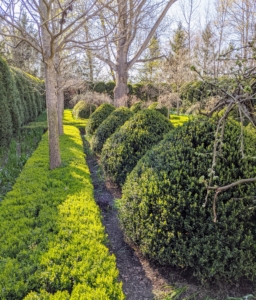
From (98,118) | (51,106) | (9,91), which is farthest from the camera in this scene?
(98,118)

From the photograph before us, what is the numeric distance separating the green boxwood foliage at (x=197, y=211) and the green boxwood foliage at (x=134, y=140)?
1.59 meters

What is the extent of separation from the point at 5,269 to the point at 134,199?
133 centimetres

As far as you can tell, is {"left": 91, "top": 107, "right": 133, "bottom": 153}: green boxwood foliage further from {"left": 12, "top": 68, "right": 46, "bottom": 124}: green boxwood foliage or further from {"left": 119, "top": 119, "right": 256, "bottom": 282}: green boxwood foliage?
{"left": 12, "top": 68, "right": 46, "bottom": 124}: green boxwood foliage

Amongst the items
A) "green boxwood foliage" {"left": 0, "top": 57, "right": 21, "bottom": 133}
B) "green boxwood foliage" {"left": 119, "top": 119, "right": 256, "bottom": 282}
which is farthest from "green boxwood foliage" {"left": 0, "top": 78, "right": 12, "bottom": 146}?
"green boxwood foliage" {"left": 119, "top": 119, "right": 256, "bottom": 282}

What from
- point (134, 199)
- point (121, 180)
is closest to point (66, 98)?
point (121, 180)

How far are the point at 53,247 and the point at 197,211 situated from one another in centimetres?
130

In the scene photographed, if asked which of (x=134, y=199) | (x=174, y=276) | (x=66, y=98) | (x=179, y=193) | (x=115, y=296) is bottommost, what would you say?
(x=174, y=276)

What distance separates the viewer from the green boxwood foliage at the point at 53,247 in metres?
1.74

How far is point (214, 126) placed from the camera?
7.93 feet

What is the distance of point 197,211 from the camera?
7.22ft

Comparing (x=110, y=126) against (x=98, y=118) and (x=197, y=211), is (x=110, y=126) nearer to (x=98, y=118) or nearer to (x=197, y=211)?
(x=98, y=118)

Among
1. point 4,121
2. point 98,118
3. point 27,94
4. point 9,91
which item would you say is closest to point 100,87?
point 27,94

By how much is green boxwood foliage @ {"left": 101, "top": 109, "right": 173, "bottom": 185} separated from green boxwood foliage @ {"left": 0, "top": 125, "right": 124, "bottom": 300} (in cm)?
94

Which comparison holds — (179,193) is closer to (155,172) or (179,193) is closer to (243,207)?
(155,172)
